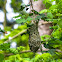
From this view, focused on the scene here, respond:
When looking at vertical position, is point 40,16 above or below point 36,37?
above

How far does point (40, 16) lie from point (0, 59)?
0.48 metres

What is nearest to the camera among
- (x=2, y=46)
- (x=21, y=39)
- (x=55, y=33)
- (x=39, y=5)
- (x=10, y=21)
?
(x=2, y=46)

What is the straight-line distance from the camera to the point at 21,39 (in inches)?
107

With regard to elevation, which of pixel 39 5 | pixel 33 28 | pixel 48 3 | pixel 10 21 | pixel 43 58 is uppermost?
pixel 10 21

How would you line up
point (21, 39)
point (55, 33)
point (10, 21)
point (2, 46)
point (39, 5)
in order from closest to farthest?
point (2, 46) < point (55, 33) < point (39, 5) < point (21, 39) < point (10, 21)

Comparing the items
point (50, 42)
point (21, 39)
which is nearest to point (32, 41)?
point (50, 42)

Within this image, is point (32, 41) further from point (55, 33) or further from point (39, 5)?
point (39, 5)

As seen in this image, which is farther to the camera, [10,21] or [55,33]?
[10,21]

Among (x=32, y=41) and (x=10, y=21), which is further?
(x=10, y=21)

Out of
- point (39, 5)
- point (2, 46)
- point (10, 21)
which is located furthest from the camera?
point (10, 21)

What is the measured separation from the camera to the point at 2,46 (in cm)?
91

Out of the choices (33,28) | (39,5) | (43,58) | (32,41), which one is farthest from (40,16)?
(39,5)

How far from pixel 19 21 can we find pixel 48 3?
0.98 feet

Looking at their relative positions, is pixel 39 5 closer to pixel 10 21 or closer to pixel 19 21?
pixel 19 21
